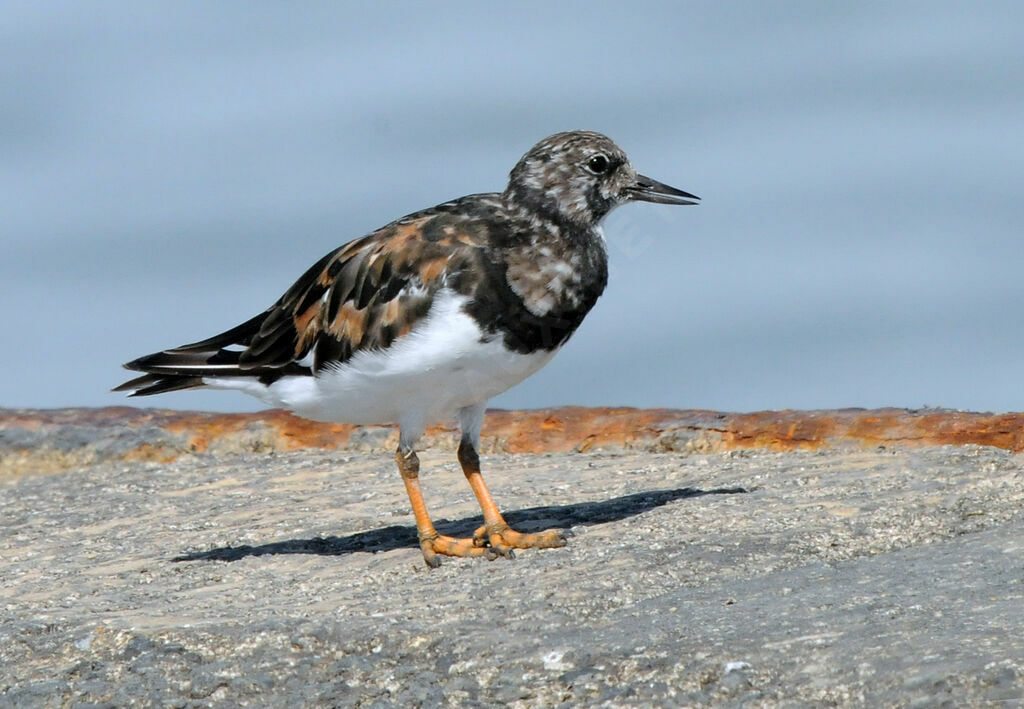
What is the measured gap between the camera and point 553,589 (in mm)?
6055

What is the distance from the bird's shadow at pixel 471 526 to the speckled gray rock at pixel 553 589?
0.02 m

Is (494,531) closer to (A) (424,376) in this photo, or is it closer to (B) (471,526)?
(B) (471,526)

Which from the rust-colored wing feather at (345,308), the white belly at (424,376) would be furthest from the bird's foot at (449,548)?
the rust-colored wing feather at (345,308)

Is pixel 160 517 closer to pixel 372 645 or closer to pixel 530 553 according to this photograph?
pixel 530 553

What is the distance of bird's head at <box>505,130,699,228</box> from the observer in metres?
7.70

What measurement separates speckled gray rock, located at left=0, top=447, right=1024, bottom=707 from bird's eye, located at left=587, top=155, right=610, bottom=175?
5.71 feet

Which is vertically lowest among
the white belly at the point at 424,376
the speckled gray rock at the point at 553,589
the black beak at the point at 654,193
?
the speckled gray rock at the point at 553,589

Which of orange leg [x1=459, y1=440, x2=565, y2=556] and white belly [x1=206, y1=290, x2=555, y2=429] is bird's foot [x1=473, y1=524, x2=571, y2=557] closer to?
orange leg [x1=459, y1=440, x2=565, y2=556]

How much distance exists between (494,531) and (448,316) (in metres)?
1.13

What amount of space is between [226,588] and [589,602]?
1.88m

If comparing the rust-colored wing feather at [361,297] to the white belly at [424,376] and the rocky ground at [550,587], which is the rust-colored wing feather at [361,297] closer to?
the white belly at [424,376]

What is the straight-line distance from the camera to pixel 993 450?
8086mm

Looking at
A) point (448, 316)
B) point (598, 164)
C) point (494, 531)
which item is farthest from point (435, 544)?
point (598, 164)

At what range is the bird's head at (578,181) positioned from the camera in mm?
7699
